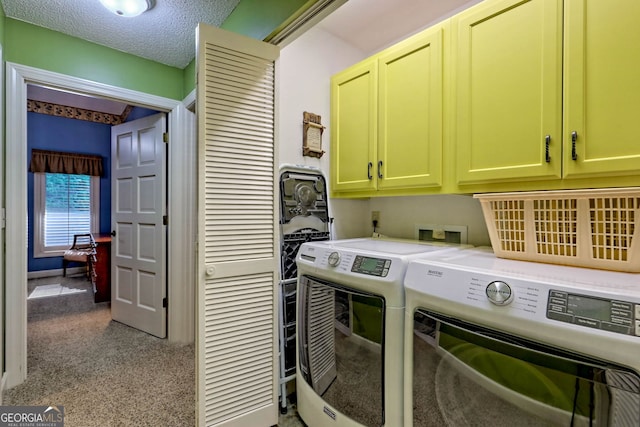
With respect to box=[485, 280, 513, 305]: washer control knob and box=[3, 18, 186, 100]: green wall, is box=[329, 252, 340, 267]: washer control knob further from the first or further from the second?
box=[3, 18, 186, 100]: green wall

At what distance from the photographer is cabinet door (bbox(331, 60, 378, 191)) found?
196 cm

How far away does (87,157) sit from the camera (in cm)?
514

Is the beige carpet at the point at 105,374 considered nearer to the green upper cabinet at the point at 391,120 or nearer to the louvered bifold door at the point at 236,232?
the louvered bifold door at the point at 236,232

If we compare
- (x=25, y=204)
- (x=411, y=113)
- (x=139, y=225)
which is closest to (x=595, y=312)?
(x=411, y=113)

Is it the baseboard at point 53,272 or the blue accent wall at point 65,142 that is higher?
the blue accent wall at point 65,142

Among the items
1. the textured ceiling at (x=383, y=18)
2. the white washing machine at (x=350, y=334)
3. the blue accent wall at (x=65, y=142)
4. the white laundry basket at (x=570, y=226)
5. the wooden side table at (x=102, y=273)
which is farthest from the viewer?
the blue accent wall at (x=65, y=142)

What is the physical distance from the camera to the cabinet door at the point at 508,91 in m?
1.22

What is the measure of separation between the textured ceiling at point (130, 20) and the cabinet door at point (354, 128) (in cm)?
92

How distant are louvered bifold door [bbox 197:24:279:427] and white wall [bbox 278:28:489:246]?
0.27 meters

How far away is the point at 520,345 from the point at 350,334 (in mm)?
697

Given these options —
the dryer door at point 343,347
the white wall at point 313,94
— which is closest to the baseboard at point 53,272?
the white wall at point 313,94

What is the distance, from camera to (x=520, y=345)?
86 centimetres

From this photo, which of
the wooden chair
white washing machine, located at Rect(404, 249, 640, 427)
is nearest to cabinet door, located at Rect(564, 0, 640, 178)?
white washing machine, located at Rect(404, 249, 640, 427)

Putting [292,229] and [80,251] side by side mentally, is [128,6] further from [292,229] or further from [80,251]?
[80,251]
